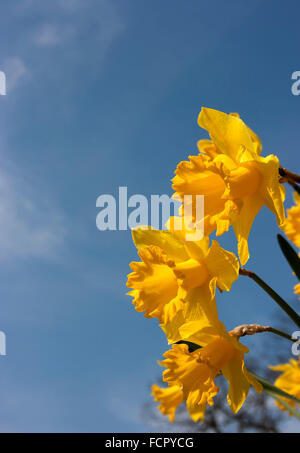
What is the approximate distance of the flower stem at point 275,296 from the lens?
1.55 m

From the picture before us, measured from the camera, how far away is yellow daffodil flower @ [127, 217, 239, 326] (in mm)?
1468

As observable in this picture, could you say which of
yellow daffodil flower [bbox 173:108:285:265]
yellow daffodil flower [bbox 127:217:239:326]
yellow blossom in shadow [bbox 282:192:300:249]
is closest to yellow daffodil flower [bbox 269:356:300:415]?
yellow blossom in shadow [bbox 282:192:300:249]

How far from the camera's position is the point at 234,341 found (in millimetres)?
1469

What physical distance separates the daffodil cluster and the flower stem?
0.51 ft

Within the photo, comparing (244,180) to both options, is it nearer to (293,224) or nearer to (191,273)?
(191,273)

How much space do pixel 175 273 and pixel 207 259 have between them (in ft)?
0.43

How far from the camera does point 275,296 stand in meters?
1.57

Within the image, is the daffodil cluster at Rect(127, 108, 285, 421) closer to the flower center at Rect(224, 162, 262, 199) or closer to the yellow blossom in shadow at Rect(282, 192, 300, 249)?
the flower center at Rect(224, 162, 262, 199)

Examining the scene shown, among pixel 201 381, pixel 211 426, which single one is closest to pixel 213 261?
pixel 201 381

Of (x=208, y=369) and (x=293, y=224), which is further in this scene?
(x=293, y=224)

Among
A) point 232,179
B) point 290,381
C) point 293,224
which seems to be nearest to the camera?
point 232,179

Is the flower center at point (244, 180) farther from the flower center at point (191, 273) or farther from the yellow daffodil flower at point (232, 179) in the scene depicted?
the flower center at point (191, 273)

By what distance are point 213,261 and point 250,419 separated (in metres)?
12.0

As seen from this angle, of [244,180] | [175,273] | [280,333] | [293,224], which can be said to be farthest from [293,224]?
[175,273]
